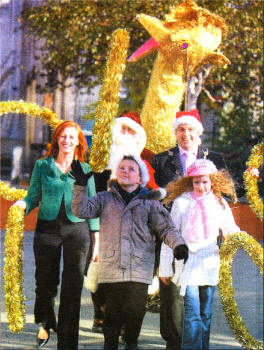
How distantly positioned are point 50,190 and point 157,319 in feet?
3.03

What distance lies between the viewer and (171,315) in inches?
104

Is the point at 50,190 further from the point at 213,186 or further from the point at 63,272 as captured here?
the point at 213,186

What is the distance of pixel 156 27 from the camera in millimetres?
2834

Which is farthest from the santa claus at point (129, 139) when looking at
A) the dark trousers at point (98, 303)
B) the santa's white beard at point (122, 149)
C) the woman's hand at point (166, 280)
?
the dark trousers at point (98, 303)

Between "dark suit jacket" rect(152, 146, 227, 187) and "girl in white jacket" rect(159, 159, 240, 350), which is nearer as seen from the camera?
"girl in white jacket" rect(159, 159, 240, 350)

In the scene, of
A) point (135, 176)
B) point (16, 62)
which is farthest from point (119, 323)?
point (16, 62)

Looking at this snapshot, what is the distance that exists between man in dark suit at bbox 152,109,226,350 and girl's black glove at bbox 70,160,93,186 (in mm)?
318

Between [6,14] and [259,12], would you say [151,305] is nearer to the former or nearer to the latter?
[6,14]

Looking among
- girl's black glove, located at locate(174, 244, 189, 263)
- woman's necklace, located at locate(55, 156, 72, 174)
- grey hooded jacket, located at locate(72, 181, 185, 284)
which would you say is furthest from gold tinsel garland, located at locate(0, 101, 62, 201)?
girl's black glove, located at locate(174, 244, 189, 263)

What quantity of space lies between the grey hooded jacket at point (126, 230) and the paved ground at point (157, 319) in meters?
0.44

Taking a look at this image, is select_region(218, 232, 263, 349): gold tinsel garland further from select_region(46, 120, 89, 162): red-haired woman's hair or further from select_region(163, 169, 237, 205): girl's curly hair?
select_region(46, 120, 89, 162): red-haired woman's hair

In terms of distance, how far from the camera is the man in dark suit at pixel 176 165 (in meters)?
2.63

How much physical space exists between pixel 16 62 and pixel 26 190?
78 centimetres

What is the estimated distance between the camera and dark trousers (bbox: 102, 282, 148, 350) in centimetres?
245
